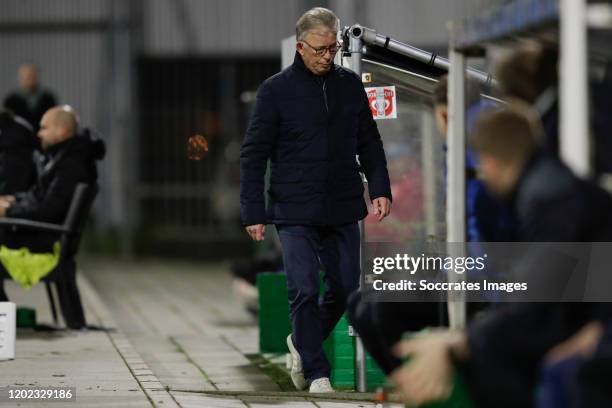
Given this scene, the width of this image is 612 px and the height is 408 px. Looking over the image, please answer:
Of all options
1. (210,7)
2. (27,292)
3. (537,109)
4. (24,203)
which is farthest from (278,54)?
(537,109)

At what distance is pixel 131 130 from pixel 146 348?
11093 mm

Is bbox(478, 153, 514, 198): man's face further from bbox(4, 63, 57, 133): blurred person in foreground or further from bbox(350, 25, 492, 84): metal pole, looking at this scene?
bbox(4, 63, 57, 133): blurred person in foreground

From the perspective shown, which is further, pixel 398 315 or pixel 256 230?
pixel 256 230

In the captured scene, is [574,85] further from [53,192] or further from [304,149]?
[53,192]

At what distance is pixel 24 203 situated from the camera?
1041cm

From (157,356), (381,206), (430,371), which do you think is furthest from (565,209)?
(157,356)

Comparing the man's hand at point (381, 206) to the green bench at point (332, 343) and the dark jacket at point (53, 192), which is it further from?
the dark jacket at point (53, 192)

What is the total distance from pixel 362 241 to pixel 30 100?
26.8ft

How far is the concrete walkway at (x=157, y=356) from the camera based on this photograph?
7.22m

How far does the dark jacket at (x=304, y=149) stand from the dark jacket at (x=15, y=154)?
4.12 metres

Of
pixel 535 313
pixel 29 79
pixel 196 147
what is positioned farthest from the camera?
pixel 29 79

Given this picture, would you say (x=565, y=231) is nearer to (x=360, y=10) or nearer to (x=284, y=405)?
(x=284, y=405)

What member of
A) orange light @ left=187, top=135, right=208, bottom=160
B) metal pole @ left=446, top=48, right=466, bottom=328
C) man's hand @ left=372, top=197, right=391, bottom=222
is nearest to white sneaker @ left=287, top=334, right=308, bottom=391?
man's hand @ left=372, top=197, right=391, bottom=222

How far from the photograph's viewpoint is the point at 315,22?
7211 millimetres
